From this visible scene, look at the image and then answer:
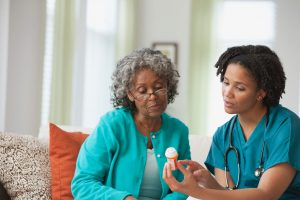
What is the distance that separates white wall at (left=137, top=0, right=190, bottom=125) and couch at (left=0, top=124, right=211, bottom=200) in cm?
393

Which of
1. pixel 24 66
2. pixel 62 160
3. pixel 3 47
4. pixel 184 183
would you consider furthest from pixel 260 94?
pixel 24 66

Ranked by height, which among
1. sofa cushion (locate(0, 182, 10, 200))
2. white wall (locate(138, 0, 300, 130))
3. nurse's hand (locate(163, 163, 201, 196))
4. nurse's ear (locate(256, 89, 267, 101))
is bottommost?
sofa cushion (locate(0, 182, 10, 200))

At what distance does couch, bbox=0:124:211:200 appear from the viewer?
6.65ft

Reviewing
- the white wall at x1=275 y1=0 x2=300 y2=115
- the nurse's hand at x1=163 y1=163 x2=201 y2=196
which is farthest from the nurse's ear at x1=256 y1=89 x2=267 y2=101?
the white wall at x1=275 y1=0 x2=300 y2=115

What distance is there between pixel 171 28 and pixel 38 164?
430 centimetres

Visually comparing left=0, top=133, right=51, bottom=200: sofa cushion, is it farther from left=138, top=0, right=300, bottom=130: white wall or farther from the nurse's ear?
left=138, top=0, right=300, bottom=130: white wall

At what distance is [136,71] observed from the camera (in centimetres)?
185

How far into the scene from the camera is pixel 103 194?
175 cm

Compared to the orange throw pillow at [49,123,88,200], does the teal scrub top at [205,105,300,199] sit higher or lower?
higher

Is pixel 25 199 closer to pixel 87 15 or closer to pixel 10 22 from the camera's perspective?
pixel 10 22

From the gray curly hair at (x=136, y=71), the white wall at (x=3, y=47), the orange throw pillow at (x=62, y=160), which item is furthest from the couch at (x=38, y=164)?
the white wall at (x=3, y=47)

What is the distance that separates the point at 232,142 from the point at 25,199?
2.97ft

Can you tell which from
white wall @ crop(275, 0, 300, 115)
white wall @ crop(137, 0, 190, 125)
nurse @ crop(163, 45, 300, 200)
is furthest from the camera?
white wall @ crop(137, 0, 190, 125)

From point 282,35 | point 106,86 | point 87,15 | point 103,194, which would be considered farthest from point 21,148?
point 282,35
